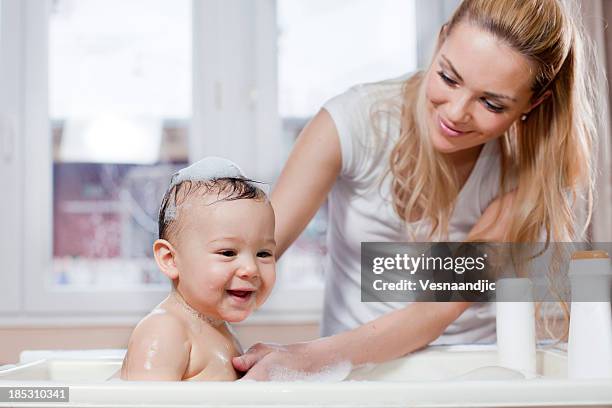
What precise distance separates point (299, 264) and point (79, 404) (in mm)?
1504

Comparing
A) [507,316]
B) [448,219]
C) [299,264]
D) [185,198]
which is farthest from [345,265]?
[299,264]

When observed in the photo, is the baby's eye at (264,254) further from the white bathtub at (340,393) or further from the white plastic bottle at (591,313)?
the white plastic bottle at (591,313)

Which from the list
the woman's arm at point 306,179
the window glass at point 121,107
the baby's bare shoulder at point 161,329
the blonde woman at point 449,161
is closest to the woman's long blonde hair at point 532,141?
the blonde woman at point 449,161

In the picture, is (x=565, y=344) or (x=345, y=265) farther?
(x=345, y=265)

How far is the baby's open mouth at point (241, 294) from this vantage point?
80 cm

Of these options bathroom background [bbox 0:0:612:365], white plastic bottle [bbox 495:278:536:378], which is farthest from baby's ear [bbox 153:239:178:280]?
bathroom background [bbox 0:0:612:365]

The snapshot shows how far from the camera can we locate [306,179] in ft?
3.68

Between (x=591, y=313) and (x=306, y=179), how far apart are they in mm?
458

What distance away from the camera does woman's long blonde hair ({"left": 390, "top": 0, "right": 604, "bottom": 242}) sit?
1.06 metres

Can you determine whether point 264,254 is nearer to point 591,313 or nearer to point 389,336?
point 389,336

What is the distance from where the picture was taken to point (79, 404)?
63cm

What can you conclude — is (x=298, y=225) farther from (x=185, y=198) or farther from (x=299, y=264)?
(x=299, y=264)

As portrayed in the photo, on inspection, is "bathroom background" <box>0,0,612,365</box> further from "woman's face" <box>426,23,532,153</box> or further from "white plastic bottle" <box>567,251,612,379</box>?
"white plastic bottle" <box>567,251,612,379</box>

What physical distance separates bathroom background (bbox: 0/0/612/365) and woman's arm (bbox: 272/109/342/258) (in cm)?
87
